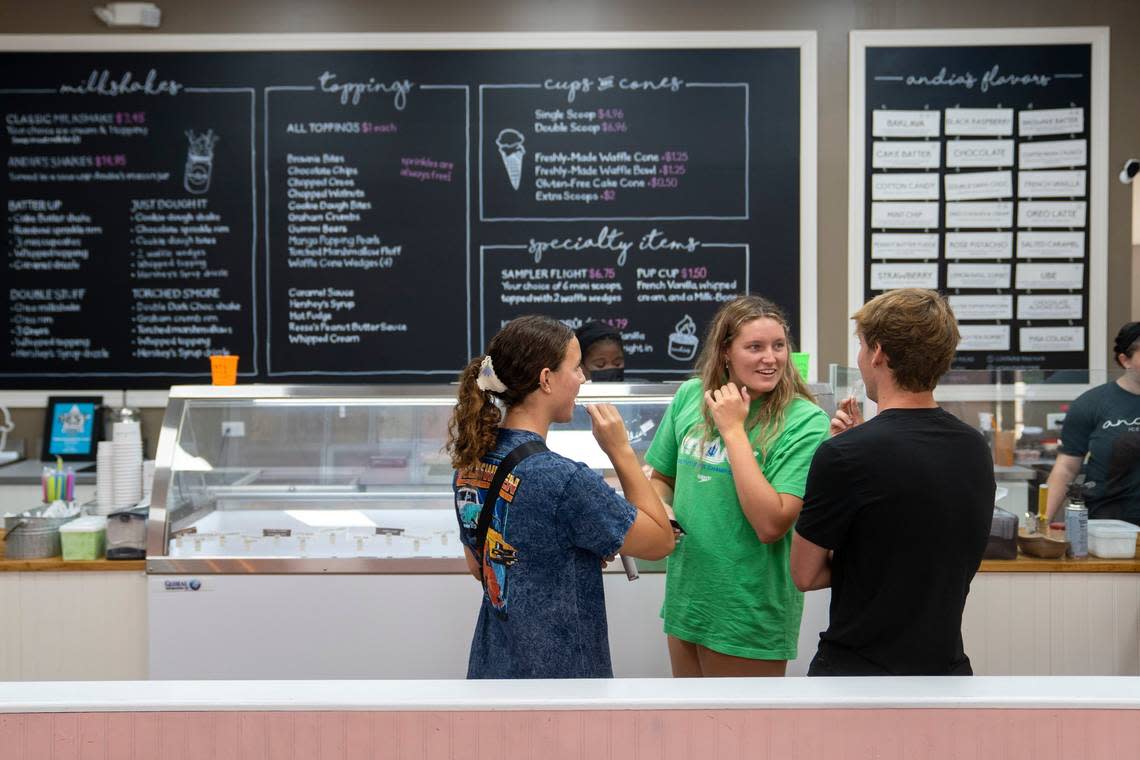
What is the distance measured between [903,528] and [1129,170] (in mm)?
3394

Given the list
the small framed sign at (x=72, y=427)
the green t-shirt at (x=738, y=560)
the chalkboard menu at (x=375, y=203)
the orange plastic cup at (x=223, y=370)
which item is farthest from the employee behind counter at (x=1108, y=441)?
the small framed sign at (x=72, y=427)

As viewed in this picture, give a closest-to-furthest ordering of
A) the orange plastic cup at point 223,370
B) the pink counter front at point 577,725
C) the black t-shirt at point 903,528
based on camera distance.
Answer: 1. the pink counter front at point 577,725
2. the black t-shirt at point 903,528
3. the orange plastic cup at point 223,370

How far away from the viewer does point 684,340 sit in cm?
415

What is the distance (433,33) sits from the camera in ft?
13.3

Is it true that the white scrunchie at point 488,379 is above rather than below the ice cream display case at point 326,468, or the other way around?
above

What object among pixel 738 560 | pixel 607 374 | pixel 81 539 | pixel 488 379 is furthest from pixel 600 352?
pixel 488 379

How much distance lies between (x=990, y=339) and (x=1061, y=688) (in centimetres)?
307

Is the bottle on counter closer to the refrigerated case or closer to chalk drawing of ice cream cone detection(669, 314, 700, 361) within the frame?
the refrigerated case

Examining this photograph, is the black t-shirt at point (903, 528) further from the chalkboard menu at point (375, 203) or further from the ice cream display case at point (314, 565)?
the chalkboard menu at point (375, 203)

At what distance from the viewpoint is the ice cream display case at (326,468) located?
8.07 ft

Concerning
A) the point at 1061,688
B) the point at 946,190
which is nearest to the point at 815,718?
the point at 1061,688

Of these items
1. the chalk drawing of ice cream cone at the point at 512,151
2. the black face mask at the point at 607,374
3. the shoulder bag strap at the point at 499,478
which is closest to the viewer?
the shoulder bag strap at the point at 499,478

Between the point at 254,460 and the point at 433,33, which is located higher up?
the point at 433,33

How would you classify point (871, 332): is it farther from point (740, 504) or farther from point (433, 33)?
point (433, 33)
